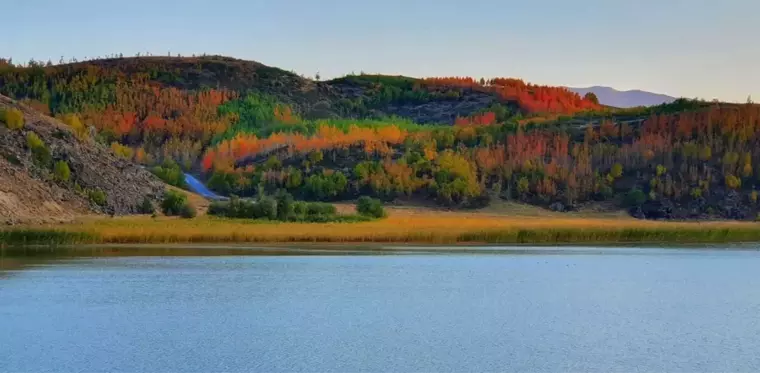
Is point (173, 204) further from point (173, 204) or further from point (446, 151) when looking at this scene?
point (446, 151)

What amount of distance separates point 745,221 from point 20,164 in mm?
57603

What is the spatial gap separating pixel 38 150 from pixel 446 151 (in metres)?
53.0

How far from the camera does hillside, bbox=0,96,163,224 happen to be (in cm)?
7125

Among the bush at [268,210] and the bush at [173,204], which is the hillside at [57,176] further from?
the bush at [268,210]

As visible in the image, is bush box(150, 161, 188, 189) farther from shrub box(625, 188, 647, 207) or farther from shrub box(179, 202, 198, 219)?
shrub box(625, 188, 647, 207)

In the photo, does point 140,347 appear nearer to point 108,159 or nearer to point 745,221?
point 108,159

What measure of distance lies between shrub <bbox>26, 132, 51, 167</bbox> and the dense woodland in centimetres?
969

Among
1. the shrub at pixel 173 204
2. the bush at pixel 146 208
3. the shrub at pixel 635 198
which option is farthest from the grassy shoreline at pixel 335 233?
the shrub at pixel 635 198

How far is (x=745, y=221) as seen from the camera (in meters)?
96.8

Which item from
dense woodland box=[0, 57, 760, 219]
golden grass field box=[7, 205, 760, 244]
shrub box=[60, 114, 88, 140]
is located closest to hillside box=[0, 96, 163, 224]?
shrub box=[60, 114, 88, 140]

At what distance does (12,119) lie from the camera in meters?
82.1

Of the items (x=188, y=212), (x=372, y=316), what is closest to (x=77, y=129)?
(x=188, y=212)

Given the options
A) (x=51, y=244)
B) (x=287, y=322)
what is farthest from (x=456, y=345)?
(x=51, y=244)

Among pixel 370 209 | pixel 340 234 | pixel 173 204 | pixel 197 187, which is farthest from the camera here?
pixel 197 187
